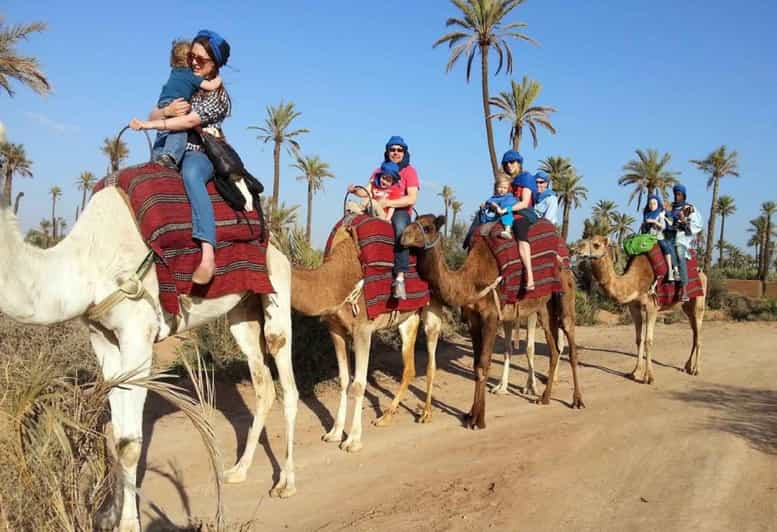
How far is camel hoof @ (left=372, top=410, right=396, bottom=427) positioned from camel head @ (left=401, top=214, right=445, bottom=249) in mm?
2094

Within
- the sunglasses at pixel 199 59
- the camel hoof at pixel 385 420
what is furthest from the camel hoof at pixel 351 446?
the sunglasses at pixel 199 59

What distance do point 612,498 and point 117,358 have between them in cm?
381

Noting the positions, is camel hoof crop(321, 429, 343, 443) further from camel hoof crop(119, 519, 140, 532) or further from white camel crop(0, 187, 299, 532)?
camel hoof crop(119, 519, 140, 532)

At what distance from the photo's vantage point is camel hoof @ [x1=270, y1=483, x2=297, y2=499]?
Result: 512 cm

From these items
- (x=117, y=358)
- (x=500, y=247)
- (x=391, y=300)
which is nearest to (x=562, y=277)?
(x=500, y=247)

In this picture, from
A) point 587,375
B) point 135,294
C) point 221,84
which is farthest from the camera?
point 587,375

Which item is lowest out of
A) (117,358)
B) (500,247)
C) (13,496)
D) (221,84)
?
(13,496)

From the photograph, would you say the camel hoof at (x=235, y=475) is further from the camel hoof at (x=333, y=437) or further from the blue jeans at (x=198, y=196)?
the blue jeans at (x=198, y=196)

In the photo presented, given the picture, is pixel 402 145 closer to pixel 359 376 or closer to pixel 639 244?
pixel 359 376

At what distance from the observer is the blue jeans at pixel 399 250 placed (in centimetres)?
686

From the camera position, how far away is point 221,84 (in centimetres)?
482

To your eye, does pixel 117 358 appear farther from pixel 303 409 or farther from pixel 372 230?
pixel 303 409

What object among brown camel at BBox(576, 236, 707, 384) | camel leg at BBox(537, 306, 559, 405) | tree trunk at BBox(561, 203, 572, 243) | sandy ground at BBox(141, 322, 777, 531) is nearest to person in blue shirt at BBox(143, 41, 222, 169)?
sandy ground at BBox(141, 322, 777, 531)

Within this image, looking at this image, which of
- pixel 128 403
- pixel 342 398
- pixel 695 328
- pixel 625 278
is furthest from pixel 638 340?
pixel 128 403
